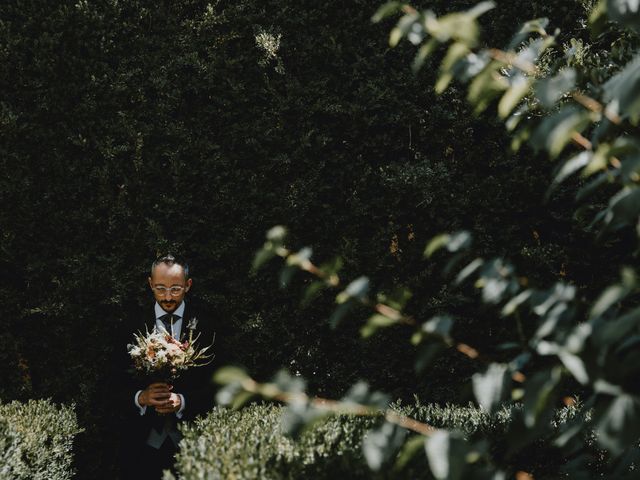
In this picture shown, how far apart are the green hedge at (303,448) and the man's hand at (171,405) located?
44cm

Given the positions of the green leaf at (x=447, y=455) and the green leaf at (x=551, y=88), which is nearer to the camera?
the green leaf at (x=447, y=455)

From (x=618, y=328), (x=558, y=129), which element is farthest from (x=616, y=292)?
(x=558, y=129)

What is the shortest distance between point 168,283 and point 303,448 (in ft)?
5.76

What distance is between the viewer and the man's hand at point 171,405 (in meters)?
3.91

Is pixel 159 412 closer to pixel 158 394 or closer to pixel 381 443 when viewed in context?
pixel 158 394

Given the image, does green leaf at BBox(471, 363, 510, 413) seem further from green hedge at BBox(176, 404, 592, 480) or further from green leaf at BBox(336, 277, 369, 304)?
green hedge at BBox(176, 404, 592, 480)

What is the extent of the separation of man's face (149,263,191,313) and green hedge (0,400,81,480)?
114cm

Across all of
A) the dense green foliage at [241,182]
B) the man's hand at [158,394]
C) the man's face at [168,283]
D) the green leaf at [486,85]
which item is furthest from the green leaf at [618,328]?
the dense green foliage at [241,182]

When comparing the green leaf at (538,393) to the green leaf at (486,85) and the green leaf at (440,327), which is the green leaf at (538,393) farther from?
the green leaf at (486,85)

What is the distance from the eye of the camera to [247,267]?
5102mm

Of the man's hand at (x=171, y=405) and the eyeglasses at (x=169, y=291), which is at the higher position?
the eyeglasses at (x=169, y=291)

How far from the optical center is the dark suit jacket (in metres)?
4.07

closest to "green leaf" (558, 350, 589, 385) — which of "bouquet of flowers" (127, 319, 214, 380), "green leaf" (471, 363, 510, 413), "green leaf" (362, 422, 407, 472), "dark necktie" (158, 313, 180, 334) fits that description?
"green leaf" (471, 363, 510, 413)

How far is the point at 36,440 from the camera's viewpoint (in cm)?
394
